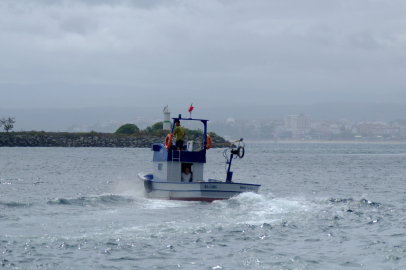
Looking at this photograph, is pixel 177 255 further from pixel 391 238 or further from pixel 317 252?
pixel 391 238

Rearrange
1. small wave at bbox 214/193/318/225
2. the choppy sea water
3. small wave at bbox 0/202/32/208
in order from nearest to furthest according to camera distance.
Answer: the choppy sea water
small wave at bbox 214/193/318/225
small wave at bbox 0/202/32/208

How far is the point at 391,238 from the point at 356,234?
92cm

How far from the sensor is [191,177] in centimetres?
2258

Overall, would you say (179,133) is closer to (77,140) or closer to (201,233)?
(201,233)

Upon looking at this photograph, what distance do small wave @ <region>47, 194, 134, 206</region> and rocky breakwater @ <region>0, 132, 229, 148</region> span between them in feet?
250

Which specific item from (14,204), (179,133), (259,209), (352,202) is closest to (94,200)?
(14,204)

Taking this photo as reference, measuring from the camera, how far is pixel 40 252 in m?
12.2

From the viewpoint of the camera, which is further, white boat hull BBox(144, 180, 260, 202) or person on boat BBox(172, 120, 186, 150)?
person on boat BBox(172, 120, 186, 150)

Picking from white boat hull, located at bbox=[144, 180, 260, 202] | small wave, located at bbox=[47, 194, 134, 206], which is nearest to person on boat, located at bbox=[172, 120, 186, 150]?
white boat hull, located at bbox=[144, 180, 260, 202]

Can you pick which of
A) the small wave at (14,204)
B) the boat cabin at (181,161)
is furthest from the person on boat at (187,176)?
the small wave at (14,204)

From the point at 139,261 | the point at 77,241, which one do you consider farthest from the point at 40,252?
the point at 139,261

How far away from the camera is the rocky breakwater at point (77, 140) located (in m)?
99.1

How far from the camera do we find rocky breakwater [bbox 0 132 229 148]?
99125mm

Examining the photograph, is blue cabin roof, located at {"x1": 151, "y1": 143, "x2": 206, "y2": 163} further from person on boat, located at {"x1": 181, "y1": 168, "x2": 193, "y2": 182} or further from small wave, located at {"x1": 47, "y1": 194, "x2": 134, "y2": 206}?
small wave, located at {"x1": 47, "y1": 194, "x2": 134, "y2": 206}
